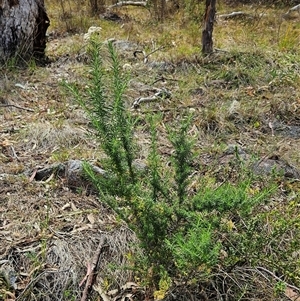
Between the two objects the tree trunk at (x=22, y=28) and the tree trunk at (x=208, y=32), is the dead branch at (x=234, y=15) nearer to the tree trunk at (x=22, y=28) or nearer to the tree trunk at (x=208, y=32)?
the tree trunk at (x=208, y=32)

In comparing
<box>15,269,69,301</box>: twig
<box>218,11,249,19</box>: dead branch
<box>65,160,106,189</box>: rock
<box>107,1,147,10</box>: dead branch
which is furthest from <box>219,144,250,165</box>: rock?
<box>107,1,147,10</box>: dead branch

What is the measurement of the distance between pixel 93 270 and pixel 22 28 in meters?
3.02

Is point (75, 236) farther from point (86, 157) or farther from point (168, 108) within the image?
point (168, 108)

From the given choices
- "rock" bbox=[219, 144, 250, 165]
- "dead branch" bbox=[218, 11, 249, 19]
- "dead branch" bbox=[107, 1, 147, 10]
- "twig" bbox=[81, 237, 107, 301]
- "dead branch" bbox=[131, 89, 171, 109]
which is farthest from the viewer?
"dead branch" bbox=[107, 1, 147, 10]

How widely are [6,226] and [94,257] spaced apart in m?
0.51

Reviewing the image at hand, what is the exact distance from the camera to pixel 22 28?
3994mm

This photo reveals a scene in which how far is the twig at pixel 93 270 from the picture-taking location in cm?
166

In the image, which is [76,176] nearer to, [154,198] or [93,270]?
[93,270]

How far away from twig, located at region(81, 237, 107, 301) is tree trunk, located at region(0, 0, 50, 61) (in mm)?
2670

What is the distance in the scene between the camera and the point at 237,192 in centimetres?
144

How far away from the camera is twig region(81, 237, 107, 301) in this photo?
1658 millimetres

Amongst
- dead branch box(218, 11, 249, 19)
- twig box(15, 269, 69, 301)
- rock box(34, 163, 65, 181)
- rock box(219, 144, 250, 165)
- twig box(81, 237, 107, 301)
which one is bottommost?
dead branch box(218, 11, 249, 19)

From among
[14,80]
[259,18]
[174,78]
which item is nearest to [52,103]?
[14,80]

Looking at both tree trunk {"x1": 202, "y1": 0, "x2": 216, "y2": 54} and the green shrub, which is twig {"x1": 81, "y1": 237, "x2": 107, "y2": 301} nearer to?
the green shrub
